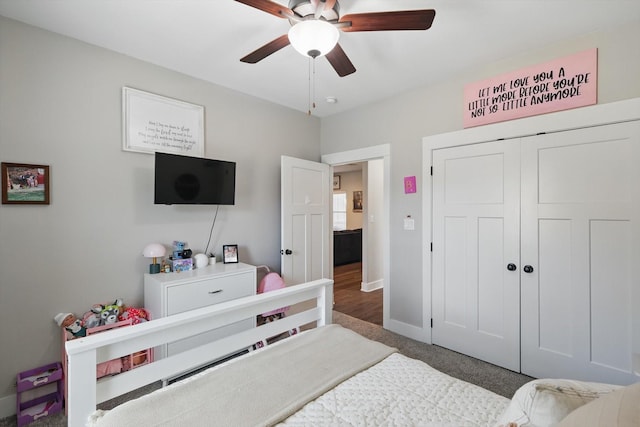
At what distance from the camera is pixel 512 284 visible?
7.75 feet

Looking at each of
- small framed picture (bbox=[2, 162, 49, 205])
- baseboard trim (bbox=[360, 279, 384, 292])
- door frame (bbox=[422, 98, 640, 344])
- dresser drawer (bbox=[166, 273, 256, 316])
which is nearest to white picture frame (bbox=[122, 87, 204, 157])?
small framed picture (bbox=[2, 162, 49, 205])

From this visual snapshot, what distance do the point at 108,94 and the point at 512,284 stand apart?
3488mm

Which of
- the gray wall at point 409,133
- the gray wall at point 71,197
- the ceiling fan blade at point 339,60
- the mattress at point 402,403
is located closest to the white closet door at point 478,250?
the gray wall at point 409,133

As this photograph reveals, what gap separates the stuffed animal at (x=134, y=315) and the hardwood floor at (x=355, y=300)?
2.25m

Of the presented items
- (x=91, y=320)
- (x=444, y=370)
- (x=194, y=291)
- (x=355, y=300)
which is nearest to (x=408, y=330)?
(x=444, y=370)

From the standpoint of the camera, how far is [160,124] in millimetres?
2479

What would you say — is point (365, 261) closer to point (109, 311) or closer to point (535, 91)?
point (535, 91)

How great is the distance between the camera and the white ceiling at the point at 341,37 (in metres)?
1.75

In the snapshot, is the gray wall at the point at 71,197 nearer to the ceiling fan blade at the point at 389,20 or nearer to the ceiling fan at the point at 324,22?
the ceiling fan at the point at 324,22

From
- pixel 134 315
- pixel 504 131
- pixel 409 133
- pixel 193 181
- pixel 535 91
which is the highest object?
pixel 535 91

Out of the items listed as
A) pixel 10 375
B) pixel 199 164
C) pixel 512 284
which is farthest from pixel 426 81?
pixel 10 375

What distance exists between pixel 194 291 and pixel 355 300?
98.5 inches

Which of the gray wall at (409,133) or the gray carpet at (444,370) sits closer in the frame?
the gray carpet at (444,370)

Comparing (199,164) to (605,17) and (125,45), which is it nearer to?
(125,45)
